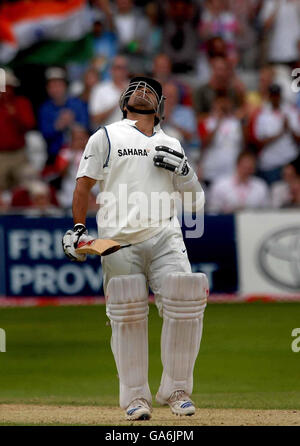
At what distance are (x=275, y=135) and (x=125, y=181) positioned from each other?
8.13m

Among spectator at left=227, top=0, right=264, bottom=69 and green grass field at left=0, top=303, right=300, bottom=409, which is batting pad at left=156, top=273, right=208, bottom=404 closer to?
green grass field at left=0, top=303, right=300, bottom=409

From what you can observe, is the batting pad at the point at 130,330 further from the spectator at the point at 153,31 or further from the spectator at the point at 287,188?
the spectator at the point at 153,31

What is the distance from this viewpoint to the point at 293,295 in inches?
521

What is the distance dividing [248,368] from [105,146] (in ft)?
11.7

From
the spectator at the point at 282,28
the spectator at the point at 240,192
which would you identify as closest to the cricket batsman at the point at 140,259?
the spectator at the point at 240,192

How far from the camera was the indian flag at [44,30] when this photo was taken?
16406 mm

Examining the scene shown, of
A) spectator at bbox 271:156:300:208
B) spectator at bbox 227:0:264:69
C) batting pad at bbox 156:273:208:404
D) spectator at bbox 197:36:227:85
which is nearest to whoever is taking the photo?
batting pad at bbox 156:273:208:404

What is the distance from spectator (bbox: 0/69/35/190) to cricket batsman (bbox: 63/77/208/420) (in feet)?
26.5

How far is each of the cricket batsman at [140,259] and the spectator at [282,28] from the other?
9.58 metres

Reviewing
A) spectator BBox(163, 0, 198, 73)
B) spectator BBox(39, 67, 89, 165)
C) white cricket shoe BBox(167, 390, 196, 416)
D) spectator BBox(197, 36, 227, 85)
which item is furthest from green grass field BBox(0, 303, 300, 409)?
spectator BBox(163, 0, 198, 73)

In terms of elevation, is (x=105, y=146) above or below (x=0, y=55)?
below

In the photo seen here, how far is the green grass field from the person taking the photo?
8516 millimetres
